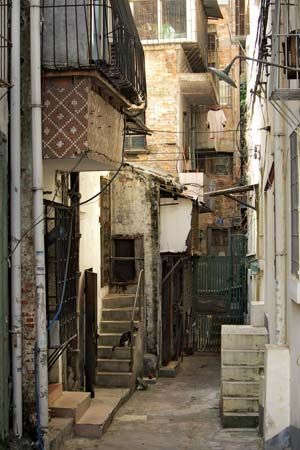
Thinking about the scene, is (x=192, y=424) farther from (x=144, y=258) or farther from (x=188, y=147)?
(x=188, y=147)

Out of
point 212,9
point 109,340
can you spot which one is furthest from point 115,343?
point 212,9

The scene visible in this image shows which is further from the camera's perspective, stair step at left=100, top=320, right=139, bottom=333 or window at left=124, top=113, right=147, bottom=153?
window at left=124, top=113, right=147, bottom=153

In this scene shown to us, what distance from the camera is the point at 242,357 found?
11.4m

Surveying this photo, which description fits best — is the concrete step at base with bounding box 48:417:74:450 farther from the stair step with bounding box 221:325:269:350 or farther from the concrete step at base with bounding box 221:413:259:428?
the stair step with bounding box 221:325:269:350

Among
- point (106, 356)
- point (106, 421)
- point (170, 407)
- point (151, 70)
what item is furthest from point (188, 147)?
point (106, 421)

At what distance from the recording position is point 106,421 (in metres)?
11.1

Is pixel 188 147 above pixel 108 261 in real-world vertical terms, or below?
above

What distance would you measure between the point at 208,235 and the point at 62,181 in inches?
818

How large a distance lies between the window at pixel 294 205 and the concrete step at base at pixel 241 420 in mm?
3720

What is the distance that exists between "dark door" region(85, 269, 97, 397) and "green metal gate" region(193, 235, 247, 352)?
11564 mm

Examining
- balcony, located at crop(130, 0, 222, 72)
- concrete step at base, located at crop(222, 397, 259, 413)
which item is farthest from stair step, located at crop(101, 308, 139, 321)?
balcony, located at crop(130, 0, 222, 72)

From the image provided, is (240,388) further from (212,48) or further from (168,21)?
(212,48)

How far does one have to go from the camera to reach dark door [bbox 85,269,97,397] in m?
12.8

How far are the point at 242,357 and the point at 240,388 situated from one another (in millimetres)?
500
